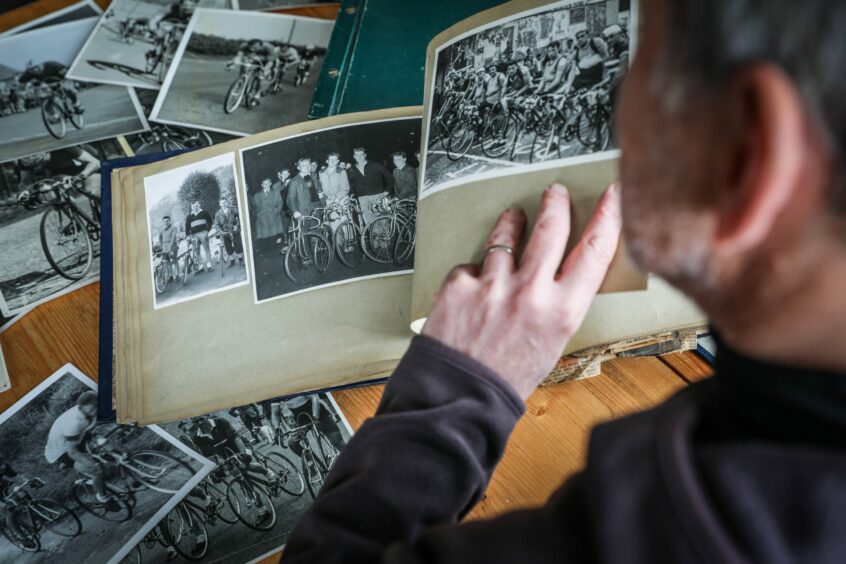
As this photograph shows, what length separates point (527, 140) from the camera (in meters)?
0.63

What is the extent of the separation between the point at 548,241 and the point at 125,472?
0.42m

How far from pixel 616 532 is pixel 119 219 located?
581 millimetres

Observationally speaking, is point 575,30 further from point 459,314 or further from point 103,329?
point 103,329

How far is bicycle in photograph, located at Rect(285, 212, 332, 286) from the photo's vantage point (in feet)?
2.26

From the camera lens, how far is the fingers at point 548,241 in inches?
22.8

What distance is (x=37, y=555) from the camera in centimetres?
64

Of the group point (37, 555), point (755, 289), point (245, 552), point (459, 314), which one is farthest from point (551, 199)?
point (37, 555)

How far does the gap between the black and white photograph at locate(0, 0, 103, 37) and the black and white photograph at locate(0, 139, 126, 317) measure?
0.71ft

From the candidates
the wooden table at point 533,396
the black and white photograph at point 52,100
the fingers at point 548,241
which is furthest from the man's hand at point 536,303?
the black and white photograph at point 52,100

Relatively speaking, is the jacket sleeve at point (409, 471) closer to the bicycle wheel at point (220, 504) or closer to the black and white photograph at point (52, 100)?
the bicycle wheel at point (220, 504)

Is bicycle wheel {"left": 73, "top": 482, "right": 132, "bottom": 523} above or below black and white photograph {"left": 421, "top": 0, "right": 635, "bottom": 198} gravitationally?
below

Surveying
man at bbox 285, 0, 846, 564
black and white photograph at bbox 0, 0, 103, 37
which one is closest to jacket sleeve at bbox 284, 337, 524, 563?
man at bbox 285, 0, 846, 564

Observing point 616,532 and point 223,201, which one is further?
point 223,201

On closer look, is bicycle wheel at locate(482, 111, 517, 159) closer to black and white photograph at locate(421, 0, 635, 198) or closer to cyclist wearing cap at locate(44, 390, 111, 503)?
black and white photograph at locate(421, 0, 635, 198)
